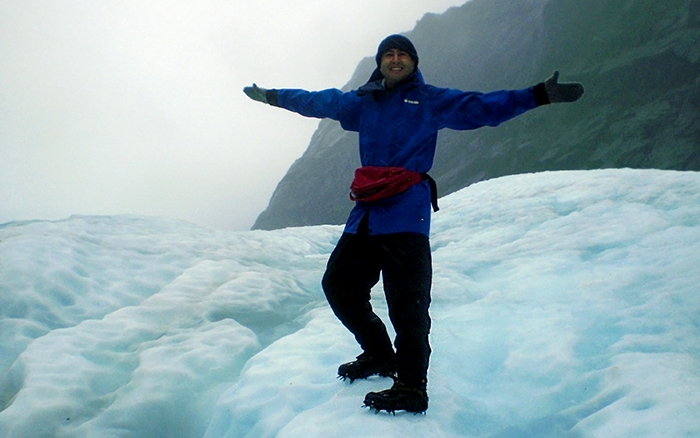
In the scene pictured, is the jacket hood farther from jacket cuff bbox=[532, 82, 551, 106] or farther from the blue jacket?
jacket cuff bbox=[532, 82, 551, 106]

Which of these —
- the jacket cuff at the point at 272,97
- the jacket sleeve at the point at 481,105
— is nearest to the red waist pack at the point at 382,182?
the jacket sleeve at the point at 481,105

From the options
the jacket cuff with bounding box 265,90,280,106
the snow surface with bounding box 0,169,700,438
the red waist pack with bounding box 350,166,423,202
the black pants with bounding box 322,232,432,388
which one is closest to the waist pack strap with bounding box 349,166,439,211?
Answer: the red waist pack with bounding box 350,166,423,202

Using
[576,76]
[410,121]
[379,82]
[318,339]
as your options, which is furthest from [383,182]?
[576,76]

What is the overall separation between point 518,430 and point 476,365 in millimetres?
619

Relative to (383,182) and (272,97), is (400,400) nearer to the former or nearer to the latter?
(383,182)

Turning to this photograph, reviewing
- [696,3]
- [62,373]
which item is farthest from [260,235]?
[696,3]

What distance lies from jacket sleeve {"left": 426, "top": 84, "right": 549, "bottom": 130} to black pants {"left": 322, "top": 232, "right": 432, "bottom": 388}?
579 millimetres

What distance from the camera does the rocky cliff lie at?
34.5 m

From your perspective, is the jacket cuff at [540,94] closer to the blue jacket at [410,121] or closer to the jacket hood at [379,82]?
the blue jacket at [410,121]

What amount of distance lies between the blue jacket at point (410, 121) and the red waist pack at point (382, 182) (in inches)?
1.3

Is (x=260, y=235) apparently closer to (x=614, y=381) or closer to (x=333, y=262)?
(x=333, y=262)

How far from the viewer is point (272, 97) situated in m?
2.45

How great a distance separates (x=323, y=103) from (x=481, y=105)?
85 cm

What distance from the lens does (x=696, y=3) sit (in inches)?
1358
